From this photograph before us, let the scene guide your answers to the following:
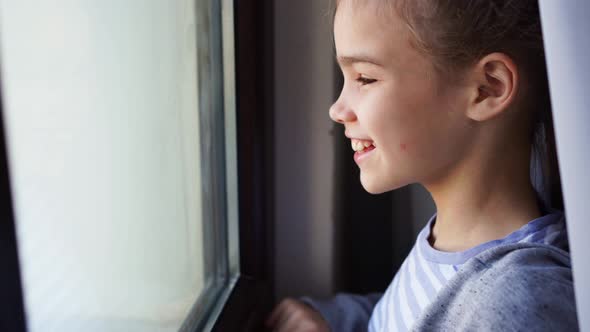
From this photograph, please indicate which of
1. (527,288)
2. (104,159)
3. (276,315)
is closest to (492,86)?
(527,288)

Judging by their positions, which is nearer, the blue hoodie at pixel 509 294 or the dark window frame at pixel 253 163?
the blue hoodie at pixel 509 294

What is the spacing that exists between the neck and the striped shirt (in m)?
0.02

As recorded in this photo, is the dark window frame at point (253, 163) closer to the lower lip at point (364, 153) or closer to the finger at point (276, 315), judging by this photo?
the finger at point (276, 315)

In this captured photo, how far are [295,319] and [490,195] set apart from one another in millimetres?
355

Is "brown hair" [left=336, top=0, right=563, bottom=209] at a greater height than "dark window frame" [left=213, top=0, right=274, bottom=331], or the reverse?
"brown hair" [left=336, top=0, right=563, bottom=209]

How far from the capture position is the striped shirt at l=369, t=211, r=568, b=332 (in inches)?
20.7

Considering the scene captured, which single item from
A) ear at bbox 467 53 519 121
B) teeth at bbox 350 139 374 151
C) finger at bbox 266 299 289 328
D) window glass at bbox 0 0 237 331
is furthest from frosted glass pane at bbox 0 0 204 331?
ear at bbox 467 53 519 121

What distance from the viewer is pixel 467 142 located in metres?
0.53

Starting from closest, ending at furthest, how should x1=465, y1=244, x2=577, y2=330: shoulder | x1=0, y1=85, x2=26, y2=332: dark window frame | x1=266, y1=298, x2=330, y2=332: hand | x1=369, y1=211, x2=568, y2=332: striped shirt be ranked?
x1=0, y1=85, x2=26, y2=332: dark window frame
x1=465, y1=244, x2=577, y2=330: shoulder
x1=369, y1=211, x2=568, y2=332: striped shirt
x1=266, y1=298, x2=330, y2=332: hand

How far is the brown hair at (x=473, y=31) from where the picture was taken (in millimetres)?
485

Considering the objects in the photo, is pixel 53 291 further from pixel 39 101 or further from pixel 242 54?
pixel 242 54

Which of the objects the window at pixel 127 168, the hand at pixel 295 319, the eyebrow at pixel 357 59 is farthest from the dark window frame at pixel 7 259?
the hand at pixel 295 319

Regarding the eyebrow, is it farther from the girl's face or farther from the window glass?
the window glass

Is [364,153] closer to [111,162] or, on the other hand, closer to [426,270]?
[426,270]
